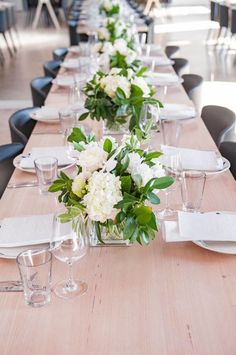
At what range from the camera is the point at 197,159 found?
2.13 meters

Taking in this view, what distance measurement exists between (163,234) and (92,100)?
959 millimetres

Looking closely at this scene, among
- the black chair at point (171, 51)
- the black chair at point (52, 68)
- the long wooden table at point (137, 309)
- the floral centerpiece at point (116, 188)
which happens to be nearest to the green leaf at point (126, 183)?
the floral centerpiece at point (116, 188)

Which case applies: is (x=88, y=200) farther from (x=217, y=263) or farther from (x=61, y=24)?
(x=61, y=24)

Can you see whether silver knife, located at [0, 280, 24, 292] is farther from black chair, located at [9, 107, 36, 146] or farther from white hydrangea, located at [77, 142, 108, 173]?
black chair, located at [9, 107, 36, 146]

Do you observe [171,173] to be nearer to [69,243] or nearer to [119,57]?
[69,243]

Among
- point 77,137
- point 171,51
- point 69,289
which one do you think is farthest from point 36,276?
point 171,51

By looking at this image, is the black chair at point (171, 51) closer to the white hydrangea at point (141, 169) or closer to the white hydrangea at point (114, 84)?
the white hydrangea at point (114, 84)

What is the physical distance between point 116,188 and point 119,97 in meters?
0.97

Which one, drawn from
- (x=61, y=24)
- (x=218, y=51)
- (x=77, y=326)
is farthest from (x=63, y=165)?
(x=61, y=24)

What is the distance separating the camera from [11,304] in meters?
1.27

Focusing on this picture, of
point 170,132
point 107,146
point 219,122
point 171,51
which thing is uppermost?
point 107,146

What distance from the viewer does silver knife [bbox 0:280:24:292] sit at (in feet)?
4.32

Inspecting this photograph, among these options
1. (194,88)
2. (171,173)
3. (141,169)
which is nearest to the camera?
A: (141,169)

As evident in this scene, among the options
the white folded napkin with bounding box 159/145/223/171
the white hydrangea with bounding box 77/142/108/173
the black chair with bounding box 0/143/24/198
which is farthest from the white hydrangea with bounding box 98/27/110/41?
the white hydrangea with bounding box 77/142/108/173
